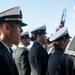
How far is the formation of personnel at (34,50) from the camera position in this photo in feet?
9.12

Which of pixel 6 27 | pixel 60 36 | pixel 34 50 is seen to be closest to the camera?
pixel 6 27

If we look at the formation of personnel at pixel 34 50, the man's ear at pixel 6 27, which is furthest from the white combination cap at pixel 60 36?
the man's ear at pixel 6 27

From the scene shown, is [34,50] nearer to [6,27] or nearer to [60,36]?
[60,36]

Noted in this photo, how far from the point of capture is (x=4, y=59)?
98.9 inches

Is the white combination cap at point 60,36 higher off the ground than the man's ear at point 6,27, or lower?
lower

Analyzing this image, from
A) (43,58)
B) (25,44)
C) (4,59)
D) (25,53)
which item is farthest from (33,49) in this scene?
(4,59)

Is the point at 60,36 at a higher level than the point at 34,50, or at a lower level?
higher

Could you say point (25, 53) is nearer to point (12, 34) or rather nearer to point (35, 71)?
point (35, 71)

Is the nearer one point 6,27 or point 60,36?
point 6,27

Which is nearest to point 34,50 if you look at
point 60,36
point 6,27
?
point 60,36

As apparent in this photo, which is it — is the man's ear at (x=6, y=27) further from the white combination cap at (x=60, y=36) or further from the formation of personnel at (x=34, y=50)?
the white combination cap at (x=60, y=36)

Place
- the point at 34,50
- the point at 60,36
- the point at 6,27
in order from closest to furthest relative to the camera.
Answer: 1. the point at 6,27
2. the point at 60,36
3. the point at 34,50

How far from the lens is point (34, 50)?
5402mm

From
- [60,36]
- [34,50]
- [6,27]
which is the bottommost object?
[34,50]
